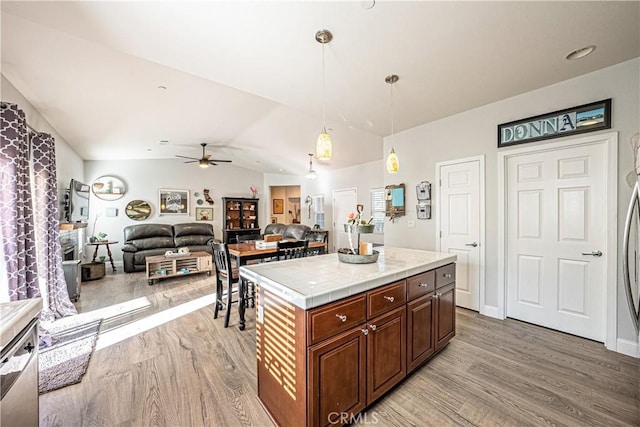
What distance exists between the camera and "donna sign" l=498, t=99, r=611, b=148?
8.25 ft

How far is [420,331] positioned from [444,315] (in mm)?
436

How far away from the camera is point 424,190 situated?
12.8 ft

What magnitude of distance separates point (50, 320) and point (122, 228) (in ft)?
13.6

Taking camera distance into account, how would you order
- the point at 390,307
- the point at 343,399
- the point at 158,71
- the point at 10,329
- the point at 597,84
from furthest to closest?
the point at 158,71 < the point at 597,84 < the point at 390,307 < the point at 343,399 < the point at 10,329

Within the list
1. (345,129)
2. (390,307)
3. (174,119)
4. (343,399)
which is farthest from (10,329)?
(345,129)

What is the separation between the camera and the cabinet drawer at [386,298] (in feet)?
5.47

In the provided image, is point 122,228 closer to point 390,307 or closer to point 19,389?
point 19,389

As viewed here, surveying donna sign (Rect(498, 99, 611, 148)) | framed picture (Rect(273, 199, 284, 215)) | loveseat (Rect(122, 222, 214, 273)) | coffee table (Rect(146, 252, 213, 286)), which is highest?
donna sign (Rect(498, 99, 611, 148))

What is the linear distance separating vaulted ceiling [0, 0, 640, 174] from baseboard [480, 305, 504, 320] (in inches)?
100.0

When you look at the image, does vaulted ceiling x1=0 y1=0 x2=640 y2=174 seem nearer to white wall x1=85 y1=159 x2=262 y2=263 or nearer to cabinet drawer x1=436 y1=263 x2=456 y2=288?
cabinet drawer x1=436 y1=263 x2=456 y2=288

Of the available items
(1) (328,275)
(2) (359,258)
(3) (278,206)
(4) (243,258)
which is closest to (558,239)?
(2) (359,258)

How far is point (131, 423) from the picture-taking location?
1660 mm

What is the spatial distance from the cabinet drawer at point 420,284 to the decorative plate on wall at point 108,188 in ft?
24.7

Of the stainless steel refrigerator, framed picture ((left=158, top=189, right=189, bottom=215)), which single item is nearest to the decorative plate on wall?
framed picture ((left=158, top=189, right=189, bottom=215))
